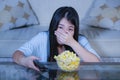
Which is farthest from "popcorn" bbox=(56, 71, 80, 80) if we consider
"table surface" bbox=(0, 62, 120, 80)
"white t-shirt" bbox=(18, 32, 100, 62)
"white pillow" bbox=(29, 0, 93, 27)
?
"white pillow" bbox=(29, 0, 93, 27)

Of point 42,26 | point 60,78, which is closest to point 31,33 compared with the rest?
point 42,26

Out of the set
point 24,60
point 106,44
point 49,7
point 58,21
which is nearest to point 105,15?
point 106,44

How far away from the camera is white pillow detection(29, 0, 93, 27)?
262cm

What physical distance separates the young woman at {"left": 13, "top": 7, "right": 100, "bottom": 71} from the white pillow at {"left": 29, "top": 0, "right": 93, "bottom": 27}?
115 cm

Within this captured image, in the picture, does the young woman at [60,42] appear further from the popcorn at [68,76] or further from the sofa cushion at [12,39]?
the sofa cushion at [12,39]

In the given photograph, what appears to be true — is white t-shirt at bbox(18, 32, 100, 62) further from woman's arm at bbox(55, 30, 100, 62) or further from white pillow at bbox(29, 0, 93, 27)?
white pillow at bbox(29, 0, 93, 27)

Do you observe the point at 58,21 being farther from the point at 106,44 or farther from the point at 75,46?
the point at 106,44

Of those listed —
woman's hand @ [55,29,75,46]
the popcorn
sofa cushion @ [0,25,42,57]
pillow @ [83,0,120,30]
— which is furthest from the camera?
pillow @ [83,0,120,30]

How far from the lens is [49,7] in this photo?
8.66 ft

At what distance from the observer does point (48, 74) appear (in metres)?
1.05

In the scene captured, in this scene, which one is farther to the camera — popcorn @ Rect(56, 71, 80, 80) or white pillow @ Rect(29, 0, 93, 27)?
white pillow @ Rect(29, 0, 93, 27)

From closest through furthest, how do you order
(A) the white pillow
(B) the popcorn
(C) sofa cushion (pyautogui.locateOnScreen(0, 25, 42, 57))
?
(B) the popcorn < (C) sofa cushion (pyautogui.locateOnScreen(0, 25, 42, 57)) < (A) the white pillow

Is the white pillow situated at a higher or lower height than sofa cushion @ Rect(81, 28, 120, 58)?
higher

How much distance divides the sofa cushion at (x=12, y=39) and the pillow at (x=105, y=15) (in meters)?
0.49
